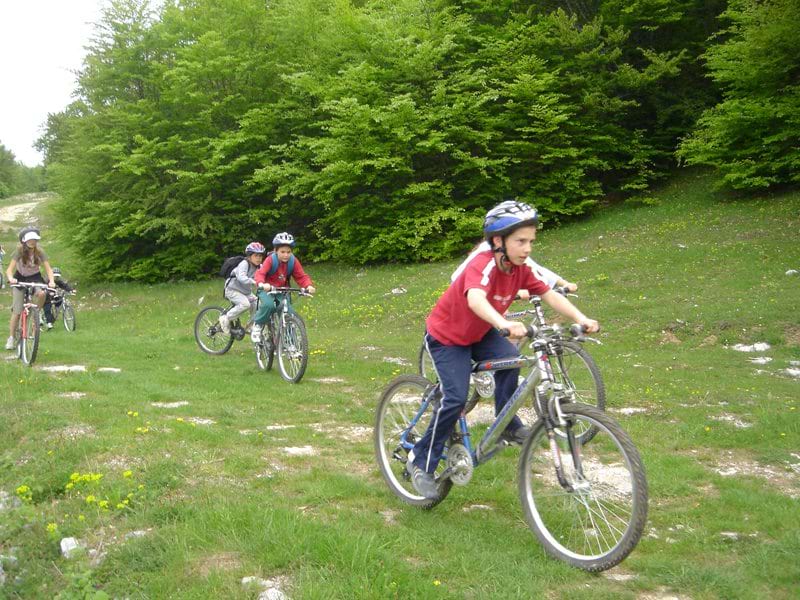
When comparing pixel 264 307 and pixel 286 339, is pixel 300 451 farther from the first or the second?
pixel 264 307

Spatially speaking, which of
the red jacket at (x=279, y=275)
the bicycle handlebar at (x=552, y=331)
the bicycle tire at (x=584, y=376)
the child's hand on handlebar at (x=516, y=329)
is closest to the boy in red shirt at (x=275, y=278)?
the red jacket at (x=279, y=275)

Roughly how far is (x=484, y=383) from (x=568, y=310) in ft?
3.14

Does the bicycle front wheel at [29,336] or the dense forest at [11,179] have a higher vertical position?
the dense forest at [11,179]

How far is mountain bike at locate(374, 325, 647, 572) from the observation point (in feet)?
12.2

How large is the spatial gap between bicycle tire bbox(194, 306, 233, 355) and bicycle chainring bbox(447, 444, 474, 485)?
8.89 m

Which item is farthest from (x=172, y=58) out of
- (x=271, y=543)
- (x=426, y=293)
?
(x=271, y=543)

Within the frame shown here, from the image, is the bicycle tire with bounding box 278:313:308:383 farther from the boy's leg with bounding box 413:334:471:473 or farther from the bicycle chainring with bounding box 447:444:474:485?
the bicycle chainring with bounding box 447:444:474:485

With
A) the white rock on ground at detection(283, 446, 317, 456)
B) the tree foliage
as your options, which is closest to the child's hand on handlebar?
the white rock on ground at detection(283, 446, 317, 456)

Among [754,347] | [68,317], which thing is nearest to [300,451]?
[754,347]

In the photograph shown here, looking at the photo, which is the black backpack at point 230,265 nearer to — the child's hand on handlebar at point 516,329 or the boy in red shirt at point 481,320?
the boy in red shirt at point 481,320

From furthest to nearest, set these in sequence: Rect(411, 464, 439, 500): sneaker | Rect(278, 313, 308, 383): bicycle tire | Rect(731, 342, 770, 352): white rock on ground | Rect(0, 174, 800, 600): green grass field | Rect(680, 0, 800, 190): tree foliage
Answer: Rect(680, 0, 800, 190): tree foliage → Rect(731, 342, 770, 352): white rock on ground → Rect(278, 313, 308, 383): bicycle tire → Rect(411, 464, 439, 500): sneaker → Rect(0, 174, 800, 600): green grass field

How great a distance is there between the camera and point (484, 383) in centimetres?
510

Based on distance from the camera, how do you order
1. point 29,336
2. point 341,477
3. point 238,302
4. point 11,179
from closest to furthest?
point 341,477 → point 29,336 → point 238,302 → point 11,179

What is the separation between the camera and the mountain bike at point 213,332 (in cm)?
1275
